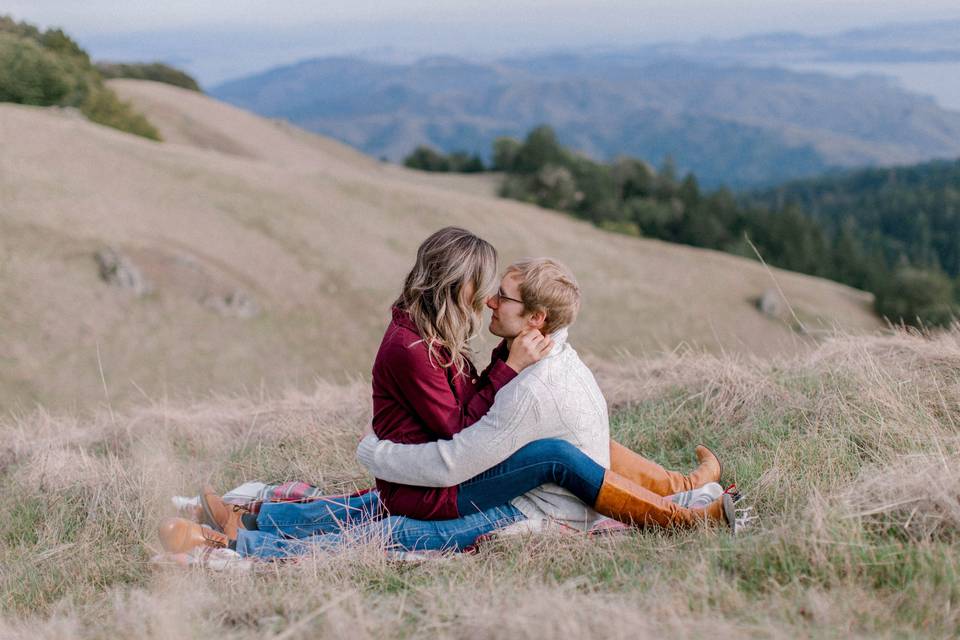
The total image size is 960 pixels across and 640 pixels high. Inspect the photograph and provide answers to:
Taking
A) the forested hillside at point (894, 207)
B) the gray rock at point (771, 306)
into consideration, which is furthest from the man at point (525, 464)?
the forested hillside at point (894, 207)

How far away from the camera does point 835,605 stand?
2.61 metres

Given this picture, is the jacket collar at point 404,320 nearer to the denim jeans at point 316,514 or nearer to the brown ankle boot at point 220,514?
the denim jeans at point 316,514

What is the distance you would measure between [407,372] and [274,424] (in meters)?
2.91

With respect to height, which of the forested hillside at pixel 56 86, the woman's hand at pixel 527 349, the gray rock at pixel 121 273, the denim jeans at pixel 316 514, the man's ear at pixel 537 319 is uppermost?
the forested hillside at pixel 56 86

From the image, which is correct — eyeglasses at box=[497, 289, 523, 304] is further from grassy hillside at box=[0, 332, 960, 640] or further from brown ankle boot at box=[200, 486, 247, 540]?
brown ankle boot at box=[200, 486, 247, 540]

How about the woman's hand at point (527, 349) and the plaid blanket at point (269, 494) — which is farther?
the plaid blanket at point (269, 494)

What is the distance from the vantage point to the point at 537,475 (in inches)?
145

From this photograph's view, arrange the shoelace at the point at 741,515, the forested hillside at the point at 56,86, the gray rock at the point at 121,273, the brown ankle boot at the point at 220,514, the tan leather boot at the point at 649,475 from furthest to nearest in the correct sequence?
the forested hillside at the point at 56,86 → the gray rock at the point at 121,273 → the brown ankle boot at the point at 220,514 → the tan leather boot at the point at 649,475 → the shoelace at the point at 741,515

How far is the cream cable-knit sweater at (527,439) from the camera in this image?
3602 millimetres

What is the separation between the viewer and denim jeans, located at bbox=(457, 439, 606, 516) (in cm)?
363

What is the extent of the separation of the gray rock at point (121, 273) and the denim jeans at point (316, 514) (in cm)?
2476

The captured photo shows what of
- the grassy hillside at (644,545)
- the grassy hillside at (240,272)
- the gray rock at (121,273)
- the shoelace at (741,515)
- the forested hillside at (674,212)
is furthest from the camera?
the forested hillside at (674,212)

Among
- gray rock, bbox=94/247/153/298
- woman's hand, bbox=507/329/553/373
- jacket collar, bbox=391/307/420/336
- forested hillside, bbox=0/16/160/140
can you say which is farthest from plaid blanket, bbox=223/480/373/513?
forested hillside, bbox=0/16/160/140

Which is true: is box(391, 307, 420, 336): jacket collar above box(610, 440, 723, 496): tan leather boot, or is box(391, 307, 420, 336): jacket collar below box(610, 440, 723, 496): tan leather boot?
above
